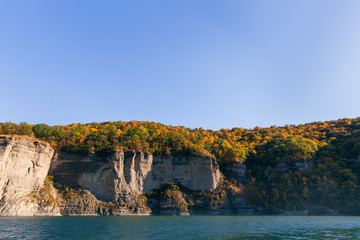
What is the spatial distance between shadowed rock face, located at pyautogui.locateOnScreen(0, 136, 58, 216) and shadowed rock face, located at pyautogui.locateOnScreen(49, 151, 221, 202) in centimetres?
583

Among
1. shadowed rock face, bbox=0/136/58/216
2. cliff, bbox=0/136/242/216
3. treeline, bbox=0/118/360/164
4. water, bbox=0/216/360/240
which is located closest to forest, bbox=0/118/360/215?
treeline, bbox=0/118/360/164

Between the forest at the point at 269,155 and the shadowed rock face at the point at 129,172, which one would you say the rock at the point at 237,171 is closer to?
the forest at the point at 269,155

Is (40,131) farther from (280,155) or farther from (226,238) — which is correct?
(280,155)

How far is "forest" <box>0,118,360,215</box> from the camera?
65.2 m

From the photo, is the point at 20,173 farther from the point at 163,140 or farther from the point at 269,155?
the point at 269,155

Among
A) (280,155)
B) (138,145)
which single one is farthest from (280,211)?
(138,145)

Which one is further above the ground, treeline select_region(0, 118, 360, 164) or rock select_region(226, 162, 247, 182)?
treeline select_region(0, 118, 360, 164)

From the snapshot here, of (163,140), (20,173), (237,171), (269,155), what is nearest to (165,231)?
(20,173)

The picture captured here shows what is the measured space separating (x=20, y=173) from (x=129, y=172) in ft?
79.4

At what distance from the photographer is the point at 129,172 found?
66.8 metres

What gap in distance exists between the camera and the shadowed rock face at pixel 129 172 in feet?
202

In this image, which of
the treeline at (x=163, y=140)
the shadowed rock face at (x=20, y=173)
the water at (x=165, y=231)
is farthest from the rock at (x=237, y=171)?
the shadowed rock face at (x=20, y=173)

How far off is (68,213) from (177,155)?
104ft

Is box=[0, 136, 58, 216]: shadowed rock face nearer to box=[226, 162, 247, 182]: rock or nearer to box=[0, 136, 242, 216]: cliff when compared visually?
box=[0, 136, 242, 216]: cliff
